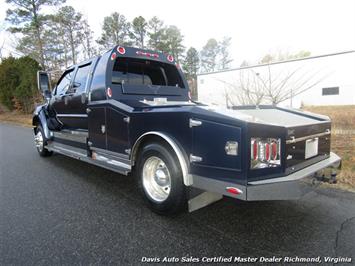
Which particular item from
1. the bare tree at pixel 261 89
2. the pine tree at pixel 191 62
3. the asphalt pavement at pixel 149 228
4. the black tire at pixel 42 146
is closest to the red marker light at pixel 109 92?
the asphalt pavement at pixel 149 228

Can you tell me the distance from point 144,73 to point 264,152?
2.87 metres

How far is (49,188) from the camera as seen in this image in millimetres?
4039

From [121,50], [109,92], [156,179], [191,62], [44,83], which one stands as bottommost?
[156,179]

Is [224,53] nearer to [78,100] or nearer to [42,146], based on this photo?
[42,146]

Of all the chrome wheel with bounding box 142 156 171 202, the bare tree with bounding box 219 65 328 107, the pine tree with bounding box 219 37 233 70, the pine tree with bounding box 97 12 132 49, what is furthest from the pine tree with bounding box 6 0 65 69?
the pine tree with bounding box 219 37 233 70

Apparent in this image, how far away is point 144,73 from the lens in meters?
4.38

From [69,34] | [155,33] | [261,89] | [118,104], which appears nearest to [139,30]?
[155,33]

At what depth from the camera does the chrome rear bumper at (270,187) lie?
2160 millimetres

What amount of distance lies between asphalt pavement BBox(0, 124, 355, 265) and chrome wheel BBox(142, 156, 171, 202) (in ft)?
0.84

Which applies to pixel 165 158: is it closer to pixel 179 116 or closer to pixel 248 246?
pixel 179 116

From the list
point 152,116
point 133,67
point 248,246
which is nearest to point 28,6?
point 133,67

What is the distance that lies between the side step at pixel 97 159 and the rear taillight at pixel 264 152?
1782 millimetres

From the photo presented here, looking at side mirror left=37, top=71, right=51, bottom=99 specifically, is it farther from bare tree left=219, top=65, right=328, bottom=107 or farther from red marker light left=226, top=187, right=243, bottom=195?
red marker light left=226, top=187, right=243, bottom=195

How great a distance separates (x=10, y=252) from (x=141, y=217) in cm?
134
